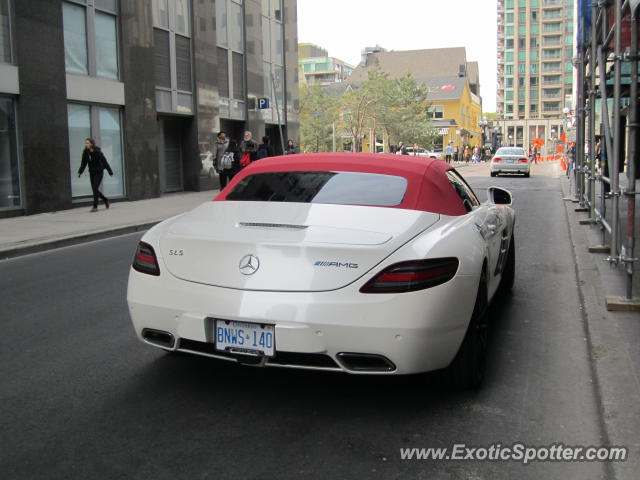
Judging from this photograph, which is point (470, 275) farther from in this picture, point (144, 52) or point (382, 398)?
Answer: point (144, 52)

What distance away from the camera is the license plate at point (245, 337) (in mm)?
3676

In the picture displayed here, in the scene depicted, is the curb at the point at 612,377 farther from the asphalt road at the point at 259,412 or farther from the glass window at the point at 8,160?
the glass window at the point at 8,160

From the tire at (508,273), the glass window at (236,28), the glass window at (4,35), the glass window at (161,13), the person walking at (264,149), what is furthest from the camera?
the glass window at (236,28)

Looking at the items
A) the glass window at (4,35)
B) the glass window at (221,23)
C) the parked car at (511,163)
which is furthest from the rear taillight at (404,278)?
the parked car at (511,163)

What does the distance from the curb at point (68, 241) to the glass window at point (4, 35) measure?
5230mm

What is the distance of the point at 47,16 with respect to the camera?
1664 cm

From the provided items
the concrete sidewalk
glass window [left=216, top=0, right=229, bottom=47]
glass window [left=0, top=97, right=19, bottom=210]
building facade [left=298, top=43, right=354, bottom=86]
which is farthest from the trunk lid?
building facade [left=298, top=43, right=354, bottom=86]

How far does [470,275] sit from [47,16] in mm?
15567

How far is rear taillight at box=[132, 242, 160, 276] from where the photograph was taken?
4.08m

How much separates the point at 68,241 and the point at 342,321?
364 inches

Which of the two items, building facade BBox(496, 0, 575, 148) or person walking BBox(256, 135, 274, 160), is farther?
building facade BBox(496, 0, 575, 148)

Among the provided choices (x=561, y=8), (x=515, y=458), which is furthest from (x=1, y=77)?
(x=561, y=8)

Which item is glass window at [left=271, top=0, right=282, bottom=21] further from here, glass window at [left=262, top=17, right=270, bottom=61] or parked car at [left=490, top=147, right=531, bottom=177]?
parked car at [left=490, top=147, right=531, bottom=177]

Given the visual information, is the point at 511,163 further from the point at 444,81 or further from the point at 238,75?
the point at 444,81
